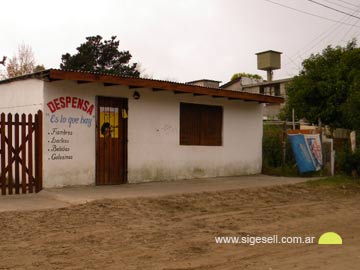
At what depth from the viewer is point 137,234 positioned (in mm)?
7309

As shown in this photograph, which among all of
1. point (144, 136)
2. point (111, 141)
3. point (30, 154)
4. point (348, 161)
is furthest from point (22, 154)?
point (348, 161)

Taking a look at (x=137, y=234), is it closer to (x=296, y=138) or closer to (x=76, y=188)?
(x=76, y=188)

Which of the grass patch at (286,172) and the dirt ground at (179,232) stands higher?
the grass patch at (286,172)

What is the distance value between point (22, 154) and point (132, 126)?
126 inches

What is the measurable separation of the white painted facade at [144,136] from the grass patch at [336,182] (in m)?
2.54

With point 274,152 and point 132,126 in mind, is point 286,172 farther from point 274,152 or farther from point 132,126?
point 132,126

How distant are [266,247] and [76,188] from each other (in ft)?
18.8

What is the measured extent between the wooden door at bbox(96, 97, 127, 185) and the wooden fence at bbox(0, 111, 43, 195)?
1.70 m

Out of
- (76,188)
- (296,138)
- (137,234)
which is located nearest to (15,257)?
(137,234)

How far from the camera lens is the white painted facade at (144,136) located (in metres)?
10.9

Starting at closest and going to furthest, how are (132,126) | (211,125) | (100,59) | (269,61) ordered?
(132,126) < (211,125) < (100,59) < (269,61)

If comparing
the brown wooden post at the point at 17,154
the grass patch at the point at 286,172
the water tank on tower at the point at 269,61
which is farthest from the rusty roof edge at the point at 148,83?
the water tank on tower at the point at 269,61

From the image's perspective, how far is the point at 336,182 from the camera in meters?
14.1

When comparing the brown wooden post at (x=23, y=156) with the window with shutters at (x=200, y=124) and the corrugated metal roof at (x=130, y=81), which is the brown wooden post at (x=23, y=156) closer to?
the corrugated metal roof at (x=130, y=81)
